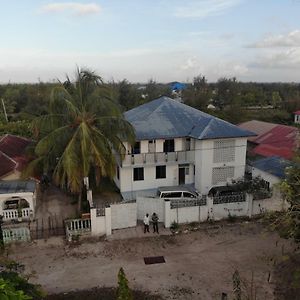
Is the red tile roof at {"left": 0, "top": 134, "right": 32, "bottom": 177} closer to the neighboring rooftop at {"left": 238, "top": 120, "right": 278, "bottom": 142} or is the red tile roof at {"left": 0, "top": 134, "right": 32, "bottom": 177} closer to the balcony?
the balcony

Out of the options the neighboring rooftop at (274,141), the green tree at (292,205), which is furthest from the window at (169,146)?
the green tree at (292,205)

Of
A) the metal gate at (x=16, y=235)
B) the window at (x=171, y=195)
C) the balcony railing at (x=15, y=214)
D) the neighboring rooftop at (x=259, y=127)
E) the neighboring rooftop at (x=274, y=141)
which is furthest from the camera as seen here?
the neighboring rooftop at (x=259, y=127)

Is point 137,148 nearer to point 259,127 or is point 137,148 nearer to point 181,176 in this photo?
point 181,176

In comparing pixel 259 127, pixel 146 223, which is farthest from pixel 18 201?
pixel 259 127

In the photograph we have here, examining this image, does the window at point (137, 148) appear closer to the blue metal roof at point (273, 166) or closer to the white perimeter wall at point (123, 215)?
the white perimeter wall at point (123, 215)

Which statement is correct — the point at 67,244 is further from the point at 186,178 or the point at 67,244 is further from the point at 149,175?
the point at 186,178

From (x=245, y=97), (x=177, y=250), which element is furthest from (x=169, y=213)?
(x=245, y=97)
